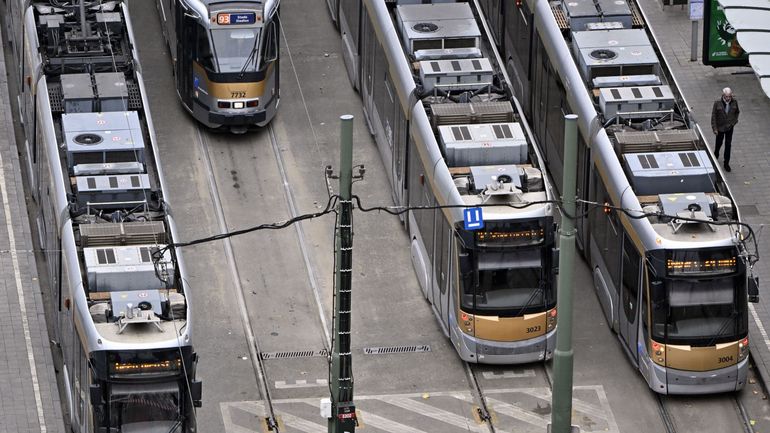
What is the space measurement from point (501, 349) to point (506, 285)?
4.34 ft

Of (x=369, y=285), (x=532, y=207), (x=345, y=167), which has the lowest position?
(x=369, y=285)

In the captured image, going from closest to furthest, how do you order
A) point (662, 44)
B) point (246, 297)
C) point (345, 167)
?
point (345, 167), point (246, 297), point (662, 44)

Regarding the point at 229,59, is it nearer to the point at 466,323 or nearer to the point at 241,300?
the point at 241,300

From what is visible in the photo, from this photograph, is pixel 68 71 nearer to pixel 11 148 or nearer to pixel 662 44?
pixel 11 148

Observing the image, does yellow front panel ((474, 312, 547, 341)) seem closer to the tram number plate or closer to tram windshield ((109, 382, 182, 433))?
tram windshield ((109, 382, 182, 433))

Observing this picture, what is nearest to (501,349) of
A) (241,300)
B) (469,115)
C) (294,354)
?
(294,354)

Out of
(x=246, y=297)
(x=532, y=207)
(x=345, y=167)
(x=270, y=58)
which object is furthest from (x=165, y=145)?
(x=345, y=167)

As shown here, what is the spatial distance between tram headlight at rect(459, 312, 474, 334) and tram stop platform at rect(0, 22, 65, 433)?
24.9ft

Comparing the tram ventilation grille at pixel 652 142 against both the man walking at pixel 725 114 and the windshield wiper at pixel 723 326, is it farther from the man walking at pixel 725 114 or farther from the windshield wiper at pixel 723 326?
the man walking at pixel 725 114

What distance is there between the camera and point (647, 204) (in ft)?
143

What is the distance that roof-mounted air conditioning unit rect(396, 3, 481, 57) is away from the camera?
48969 millimetres

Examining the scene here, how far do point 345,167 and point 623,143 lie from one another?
1240cm

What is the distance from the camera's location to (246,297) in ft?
154

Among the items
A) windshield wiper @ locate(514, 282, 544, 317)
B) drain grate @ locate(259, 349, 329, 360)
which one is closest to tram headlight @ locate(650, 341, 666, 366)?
windshield wiper @ locate(514, 282, 544, 317)
